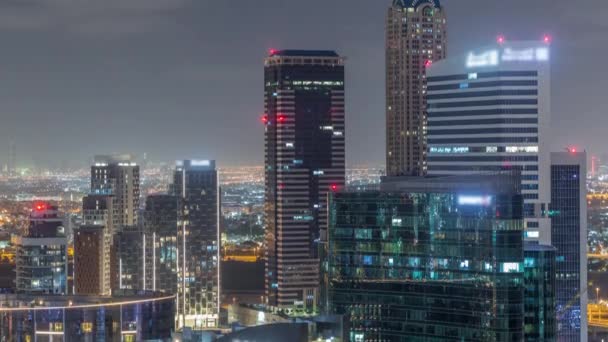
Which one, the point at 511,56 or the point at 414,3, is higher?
the point at 414,3

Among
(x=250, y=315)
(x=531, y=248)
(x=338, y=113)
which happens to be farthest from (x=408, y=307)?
(x=338, y=113)

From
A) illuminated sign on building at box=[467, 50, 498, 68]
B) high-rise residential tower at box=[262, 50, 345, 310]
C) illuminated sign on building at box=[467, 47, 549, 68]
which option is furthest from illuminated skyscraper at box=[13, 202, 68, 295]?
illuminated sign on building at box=[467, 47, 549, 68]

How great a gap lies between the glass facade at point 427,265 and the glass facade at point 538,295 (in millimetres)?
333

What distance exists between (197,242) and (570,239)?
124 ft

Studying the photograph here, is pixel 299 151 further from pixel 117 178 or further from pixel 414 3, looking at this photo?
pixel 117 178

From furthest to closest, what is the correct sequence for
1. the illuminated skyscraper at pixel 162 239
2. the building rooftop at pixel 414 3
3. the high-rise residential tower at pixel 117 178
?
the high-rise residential tower at pixel 117 178, the building rooftop at pixel 414 3, the illuminated skyscraper at pixel 162 239

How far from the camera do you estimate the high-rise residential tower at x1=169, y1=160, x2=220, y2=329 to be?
10294 centimetres

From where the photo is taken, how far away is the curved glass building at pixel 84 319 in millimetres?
57250

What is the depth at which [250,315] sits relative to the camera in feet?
310

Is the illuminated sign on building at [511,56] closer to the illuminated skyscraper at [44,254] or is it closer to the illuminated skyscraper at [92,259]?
the illuminated skyscraper at [44,254]

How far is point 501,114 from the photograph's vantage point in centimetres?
7944

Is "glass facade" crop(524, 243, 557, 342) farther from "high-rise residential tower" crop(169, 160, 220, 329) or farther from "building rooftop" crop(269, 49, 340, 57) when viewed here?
"building rooftop" crop(269, 49, 340, 57)

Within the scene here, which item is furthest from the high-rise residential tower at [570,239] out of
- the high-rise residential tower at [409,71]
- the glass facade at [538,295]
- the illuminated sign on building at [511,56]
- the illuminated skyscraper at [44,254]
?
the high-rise residential tower at [409,71]

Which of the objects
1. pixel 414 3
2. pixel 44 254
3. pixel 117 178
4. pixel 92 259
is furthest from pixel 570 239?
pixel 117 178
